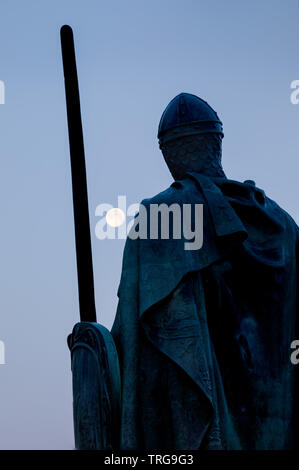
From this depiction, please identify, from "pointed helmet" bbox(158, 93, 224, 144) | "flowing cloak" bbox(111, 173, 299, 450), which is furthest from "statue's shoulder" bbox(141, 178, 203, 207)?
"pointed helmet" bbox(158, 93, 224, 144)

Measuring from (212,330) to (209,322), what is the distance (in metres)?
0.07

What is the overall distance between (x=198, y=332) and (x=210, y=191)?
1355 mm

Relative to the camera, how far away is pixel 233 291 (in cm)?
1259

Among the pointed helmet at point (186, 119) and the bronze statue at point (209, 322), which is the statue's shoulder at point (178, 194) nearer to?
the bronze statue at point (209, 322)

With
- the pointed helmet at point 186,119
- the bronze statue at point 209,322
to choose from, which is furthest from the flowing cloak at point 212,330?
the pointed helmet at point 186,119

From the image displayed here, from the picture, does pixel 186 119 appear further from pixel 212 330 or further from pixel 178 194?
pixel 212 330

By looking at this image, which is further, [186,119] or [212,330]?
[186,119]

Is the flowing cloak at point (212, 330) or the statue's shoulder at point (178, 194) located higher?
the statue's shoulder at point (178, 194)

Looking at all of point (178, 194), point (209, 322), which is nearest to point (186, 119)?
point (178, 194)

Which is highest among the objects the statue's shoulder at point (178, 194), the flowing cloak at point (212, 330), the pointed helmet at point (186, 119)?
the pointed helmet at point (186, 119)

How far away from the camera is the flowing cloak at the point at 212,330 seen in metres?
12.0

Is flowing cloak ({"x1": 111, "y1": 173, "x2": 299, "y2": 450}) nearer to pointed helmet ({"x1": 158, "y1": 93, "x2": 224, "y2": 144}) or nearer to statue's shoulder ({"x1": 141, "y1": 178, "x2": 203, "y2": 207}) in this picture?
statue's shoulder ({"x1": 141, "y1": 178, "x2": 203, "y2": 207})

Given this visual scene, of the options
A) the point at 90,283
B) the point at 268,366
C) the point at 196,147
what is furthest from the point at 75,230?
the point at 268,366

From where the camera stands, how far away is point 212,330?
12375 mm
